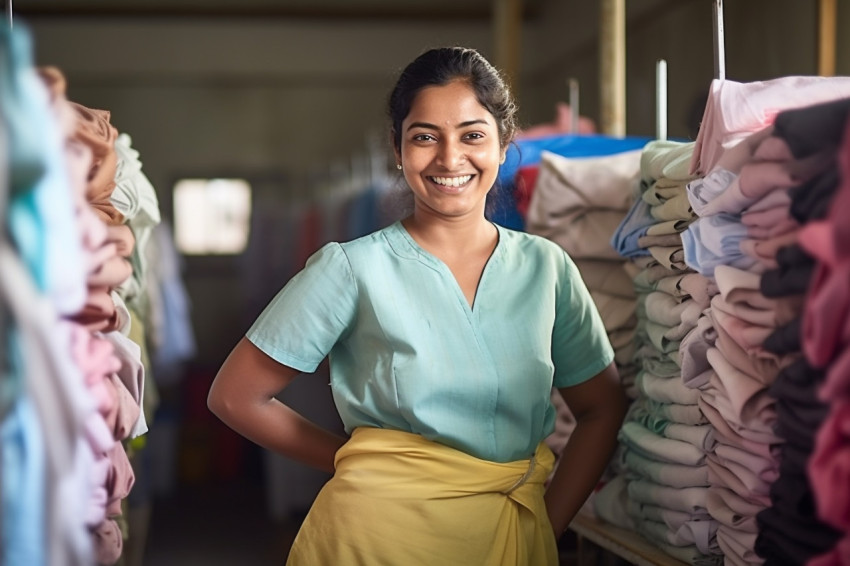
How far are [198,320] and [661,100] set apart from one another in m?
7.17

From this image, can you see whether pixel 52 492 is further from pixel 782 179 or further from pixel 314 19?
pixel 314 19

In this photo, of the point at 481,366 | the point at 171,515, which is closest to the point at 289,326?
the point at 481,366

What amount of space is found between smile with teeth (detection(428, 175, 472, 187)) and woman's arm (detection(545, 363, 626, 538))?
0.50 metres

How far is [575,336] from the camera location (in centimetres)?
213

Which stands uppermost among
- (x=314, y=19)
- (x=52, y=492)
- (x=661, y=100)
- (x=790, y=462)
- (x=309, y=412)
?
(x=314, y=19)

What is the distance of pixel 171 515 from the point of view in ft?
19.8

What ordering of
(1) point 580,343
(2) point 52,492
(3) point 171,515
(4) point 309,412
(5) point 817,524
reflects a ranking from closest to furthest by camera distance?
(2) point 52,492 < (5) point 817,524 < (1) point 580,343 < (4) point 309,412 < (3) point 171,515

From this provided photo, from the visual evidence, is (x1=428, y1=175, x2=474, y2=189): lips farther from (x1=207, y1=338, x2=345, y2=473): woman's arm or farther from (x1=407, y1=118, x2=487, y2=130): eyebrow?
(x1=207, y1=338, x2=345, y2=473): woman's arm

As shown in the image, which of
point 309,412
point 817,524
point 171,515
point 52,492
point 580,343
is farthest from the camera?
point 171,515

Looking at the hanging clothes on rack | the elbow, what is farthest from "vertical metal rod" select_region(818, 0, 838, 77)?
the hanging clothes on rack

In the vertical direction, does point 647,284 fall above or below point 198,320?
above

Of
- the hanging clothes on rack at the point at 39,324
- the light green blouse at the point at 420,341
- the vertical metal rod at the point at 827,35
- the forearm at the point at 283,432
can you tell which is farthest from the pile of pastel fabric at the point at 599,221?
the vertical metal rod at the point at 827,35

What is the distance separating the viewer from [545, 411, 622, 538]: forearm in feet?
7.23

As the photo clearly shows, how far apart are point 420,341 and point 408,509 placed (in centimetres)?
29
